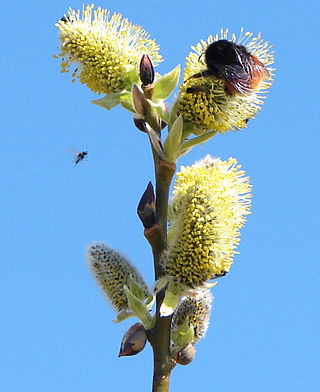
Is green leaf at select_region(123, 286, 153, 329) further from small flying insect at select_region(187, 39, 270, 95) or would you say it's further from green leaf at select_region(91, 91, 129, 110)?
small flying insect at select_region(187, 39, 270, 95)

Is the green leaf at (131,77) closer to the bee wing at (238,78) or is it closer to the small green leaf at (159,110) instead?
the small green leaf at (159,110)

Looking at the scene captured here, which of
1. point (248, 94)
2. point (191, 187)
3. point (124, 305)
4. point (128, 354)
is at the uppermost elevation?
point (248, 94)

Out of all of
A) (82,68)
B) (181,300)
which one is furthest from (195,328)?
(82,68)

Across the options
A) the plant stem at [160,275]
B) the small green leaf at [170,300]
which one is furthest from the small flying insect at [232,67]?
the small green leaf at [170,300]

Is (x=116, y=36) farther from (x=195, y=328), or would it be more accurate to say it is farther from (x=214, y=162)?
(x=195, y=328)

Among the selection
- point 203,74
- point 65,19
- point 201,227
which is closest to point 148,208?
point 201,227
